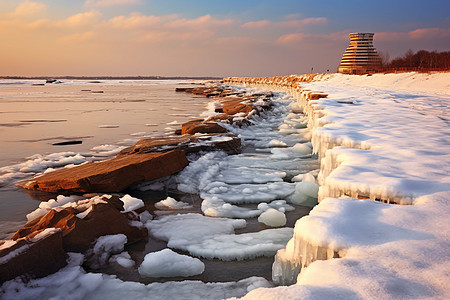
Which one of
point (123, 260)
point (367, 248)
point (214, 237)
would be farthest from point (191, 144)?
point (367, 248)

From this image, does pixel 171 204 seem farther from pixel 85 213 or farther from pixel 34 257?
pixel 34 257

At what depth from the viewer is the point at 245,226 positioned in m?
4.69

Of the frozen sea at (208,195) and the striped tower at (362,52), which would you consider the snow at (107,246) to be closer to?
the frozen sea at (208,195)

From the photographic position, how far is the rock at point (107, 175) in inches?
235

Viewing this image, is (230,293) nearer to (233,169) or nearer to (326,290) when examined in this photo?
(326,290)

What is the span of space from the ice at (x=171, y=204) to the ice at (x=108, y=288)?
83.1 inches

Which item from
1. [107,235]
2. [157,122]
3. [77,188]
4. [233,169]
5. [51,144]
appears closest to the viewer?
[107,235]

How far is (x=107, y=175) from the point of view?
6.02 meters

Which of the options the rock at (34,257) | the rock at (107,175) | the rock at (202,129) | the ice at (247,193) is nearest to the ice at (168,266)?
the rock at (34,257)

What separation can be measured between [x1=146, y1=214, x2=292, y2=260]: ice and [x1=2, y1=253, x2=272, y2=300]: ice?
0.53 metres

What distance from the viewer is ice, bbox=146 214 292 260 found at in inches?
154

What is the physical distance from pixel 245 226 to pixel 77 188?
3342 mm

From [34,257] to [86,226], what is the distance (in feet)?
2.43

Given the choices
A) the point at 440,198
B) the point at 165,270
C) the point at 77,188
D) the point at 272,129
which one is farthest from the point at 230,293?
the point at 272,129
